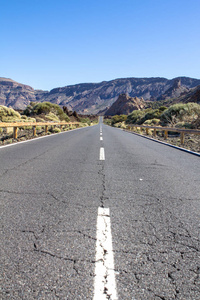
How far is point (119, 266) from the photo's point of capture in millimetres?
2152

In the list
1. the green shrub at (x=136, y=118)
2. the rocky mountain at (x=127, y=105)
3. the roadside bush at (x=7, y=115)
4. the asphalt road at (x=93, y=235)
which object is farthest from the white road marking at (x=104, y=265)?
the rocky mountain at (x=127, y=105)

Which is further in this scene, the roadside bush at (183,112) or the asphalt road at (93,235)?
the roadside bush at (183,112)

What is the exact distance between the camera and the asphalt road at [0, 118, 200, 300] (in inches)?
75.1

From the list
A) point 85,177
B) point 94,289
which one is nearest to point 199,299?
point 94,289

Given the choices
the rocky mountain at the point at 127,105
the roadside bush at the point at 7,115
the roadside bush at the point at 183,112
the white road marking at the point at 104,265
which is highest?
the rocky mountain at the point at 127,105

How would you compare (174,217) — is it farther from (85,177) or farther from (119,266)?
(85,177)

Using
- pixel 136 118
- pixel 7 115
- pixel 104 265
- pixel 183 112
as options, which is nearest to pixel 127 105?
pixel 136 118

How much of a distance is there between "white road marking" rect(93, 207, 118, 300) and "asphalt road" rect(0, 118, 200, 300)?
24mm

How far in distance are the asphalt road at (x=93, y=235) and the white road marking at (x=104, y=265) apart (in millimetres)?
24

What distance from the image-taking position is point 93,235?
2727mm

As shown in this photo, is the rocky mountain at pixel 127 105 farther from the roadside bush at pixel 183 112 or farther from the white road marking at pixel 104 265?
the white road marking at pixel 104 265

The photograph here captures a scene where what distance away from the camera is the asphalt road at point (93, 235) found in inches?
75.1

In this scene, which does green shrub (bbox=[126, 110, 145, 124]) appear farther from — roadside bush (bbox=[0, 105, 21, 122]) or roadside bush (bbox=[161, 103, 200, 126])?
roadside bush (bbox=[0, 105, 21, 122])

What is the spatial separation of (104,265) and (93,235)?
59 cm
